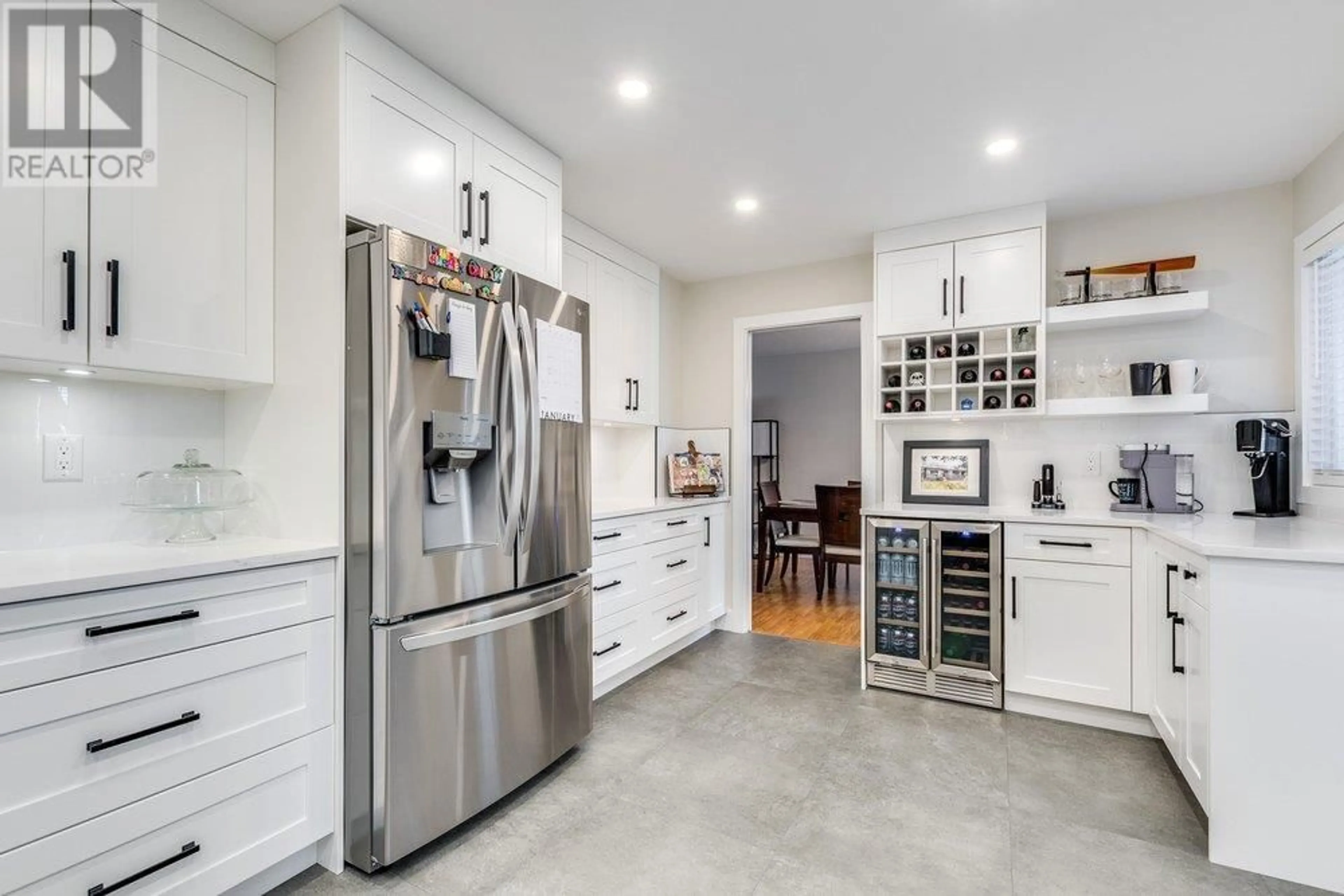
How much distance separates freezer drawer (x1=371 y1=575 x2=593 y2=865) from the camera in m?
1.71

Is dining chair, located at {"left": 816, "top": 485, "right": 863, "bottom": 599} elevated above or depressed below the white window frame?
below

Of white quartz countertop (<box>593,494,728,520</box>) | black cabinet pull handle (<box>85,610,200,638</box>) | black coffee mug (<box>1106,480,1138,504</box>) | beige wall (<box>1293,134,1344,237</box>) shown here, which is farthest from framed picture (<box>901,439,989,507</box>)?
black cabinet pull handle (<box>85,610,200,638</box>)

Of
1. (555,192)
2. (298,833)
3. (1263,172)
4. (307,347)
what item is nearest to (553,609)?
(298,833)

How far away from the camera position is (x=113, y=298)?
1578 mm

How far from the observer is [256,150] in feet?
6.26

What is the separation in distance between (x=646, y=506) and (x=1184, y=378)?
8.81ft

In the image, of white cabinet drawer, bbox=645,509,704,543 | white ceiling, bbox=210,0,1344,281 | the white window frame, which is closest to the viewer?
white ceiling, bbox=210,0,1344,281

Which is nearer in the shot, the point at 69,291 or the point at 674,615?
the point at 69,291

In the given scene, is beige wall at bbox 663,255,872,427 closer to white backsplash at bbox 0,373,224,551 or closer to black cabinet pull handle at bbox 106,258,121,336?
white backsplash at bbox 0,373,224,551

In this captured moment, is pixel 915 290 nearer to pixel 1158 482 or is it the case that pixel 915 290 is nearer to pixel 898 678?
pixel 1158 482

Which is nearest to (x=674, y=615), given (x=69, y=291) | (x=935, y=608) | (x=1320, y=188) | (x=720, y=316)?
(x=935, y=608)

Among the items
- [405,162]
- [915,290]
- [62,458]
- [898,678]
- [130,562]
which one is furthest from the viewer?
[915,290]

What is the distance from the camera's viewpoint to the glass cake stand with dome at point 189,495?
1826 mm

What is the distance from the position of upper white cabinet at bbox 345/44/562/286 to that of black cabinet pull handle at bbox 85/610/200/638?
1.17 meters
